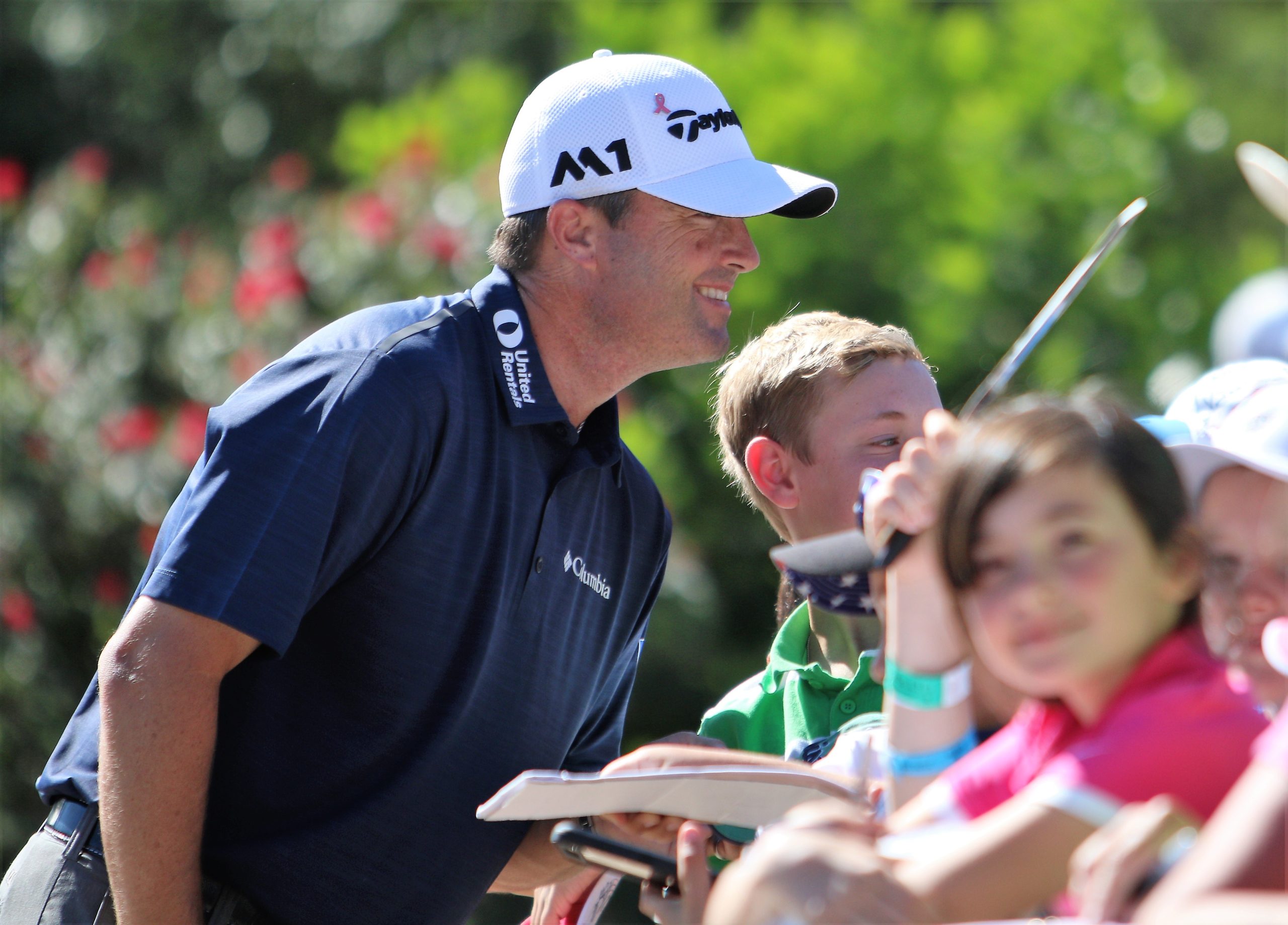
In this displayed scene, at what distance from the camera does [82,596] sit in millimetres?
5641

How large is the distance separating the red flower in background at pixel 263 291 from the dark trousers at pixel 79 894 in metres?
3.58

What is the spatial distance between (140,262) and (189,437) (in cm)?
128

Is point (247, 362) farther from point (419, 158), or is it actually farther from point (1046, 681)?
point (1046, 681)

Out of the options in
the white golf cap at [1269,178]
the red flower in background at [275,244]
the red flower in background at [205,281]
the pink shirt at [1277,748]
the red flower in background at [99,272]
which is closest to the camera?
the pink shirt at [1277,748]

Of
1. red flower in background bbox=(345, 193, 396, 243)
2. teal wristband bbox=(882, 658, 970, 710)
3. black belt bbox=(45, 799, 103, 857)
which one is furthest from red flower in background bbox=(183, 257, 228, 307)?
teal wristband bbox=(882, 658, 970, 710)

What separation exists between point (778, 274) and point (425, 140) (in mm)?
2300

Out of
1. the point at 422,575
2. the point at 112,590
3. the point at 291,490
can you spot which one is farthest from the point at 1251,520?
the point at 112,590

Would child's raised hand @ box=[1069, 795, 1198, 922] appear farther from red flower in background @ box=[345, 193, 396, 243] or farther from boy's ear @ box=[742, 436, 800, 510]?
red flower in background @ box=[345, 193, 396, 243]

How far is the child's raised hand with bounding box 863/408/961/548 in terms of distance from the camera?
1615 mm

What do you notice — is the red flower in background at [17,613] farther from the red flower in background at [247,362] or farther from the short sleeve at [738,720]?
the short sleeve at [738,720]

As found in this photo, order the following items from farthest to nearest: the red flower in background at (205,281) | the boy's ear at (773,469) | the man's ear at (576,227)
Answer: the red flower in background at (205,281) → the man's ear at (576,227) → the boy's ear at (773,469)

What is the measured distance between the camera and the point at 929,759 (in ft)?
5.45

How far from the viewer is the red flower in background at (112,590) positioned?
5422 mm

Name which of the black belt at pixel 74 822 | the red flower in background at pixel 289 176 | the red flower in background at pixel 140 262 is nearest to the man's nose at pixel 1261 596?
the black belt at pixel 74 822
